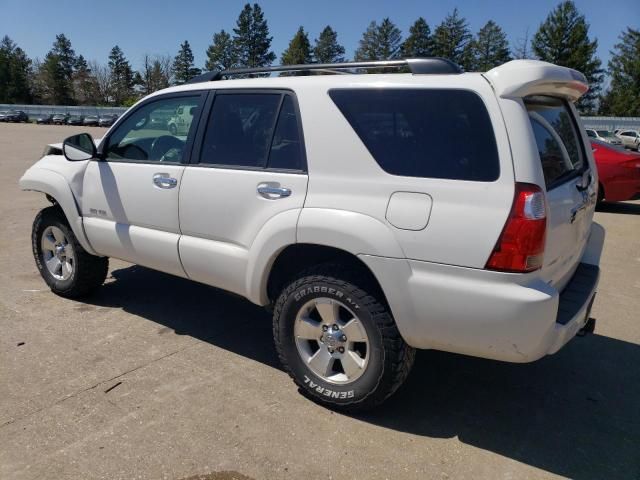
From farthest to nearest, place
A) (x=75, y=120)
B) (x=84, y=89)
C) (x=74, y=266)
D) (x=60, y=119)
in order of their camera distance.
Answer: (x=84, y=89) < (x=75, y=120) < (x=60, y=119) < (x=74, y=266)

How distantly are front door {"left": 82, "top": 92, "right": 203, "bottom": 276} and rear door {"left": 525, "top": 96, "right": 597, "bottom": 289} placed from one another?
2.27m

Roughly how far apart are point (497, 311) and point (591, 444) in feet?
3.48

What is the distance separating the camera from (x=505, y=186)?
8.54ft

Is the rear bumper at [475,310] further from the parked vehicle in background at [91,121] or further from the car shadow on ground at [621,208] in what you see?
the parked vehicle in background at [91,121]

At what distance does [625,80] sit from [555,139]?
79.2 m

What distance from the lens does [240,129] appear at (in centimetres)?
367

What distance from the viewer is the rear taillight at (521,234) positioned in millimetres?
2566

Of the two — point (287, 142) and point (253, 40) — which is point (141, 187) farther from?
point (253, 40)

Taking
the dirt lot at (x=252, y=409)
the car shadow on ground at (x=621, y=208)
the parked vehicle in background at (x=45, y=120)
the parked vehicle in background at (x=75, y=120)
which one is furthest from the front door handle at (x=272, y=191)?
the parked vehicle in background at (x=45, y=120)

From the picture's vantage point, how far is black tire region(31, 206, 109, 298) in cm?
476

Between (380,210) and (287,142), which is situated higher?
(287,142)

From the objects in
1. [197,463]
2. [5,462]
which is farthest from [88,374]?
[197,463]

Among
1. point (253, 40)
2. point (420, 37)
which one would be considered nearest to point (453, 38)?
point (420, 37)

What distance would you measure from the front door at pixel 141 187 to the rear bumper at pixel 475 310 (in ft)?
5.48
